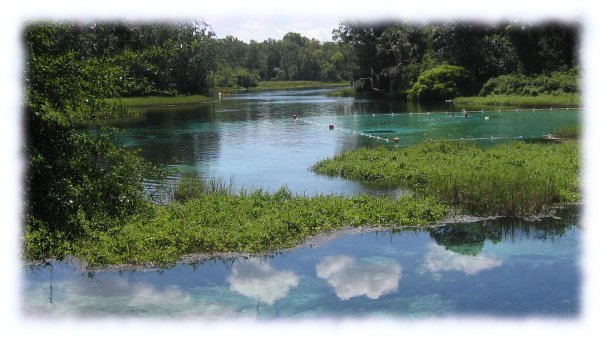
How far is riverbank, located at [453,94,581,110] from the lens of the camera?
57.3 meters

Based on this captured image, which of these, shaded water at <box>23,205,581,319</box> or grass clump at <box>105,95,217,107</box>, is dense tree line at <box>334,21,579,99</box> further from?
shaded water at <box>23,205,581,319</box>

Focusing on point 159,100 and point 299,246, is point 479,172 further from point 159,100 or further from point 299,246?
point 159,100

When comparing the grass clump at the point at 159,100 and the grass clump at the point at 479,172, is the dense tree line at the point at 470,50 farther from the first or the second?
the grass clump at the point at 479,172

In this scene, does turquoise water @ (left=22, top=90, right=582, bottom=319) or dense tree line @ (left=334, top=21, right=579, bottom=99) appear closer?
turquoise water @ (left=22, top=90, right=582, bottom=319)

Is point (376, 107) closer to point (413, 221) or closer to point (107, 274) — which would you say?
point (413, 221)

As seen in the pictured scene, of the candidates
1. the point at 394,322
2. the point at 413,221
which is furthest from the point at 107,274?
the point at 413,221

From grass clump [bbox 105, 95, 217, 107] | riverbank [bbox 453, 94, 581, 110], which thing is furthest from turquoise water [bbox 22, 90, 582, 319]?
grass clump [bbox 105, 95, 217, 107]

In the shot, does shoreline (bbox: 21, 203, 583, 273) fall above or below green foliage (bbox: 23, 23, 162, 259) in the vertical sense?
below

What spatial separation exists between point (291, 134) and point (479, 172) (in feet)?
76.5

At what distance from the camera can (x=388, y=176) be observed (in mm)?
24500

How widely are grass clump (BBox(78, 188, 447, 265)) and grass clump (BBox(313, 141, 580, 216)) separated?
4.56 feet

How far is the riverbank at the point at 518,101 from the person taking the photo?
5731 cm

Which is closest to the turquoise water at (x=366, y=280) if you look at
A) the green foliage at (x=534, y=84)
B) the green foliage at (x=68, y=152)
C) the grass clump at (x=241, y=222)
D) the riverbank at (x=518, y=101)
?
the grass clump at (x=241, y=222)

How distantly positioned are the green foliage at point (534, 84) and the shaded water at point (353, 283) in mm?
49468
